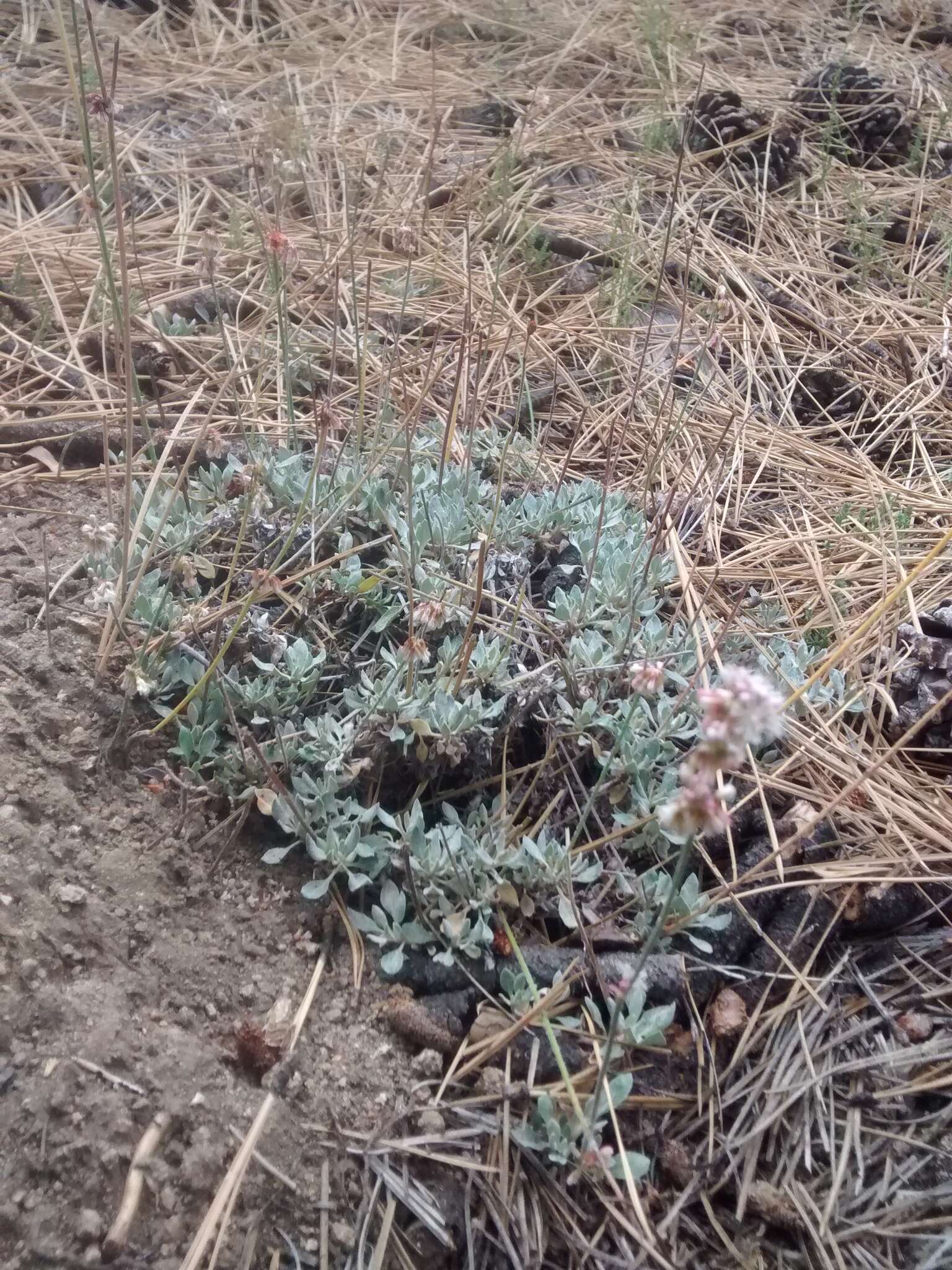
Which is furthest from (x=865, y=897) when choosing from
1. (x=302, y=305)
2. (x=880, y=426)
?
(x=302, y=305)

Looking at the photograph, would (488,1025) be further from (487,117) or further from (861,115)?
(861,115)

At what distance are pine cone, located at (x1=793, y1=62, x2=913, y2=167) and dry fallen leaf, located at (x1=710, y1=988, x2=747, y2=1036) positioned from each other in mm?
3466

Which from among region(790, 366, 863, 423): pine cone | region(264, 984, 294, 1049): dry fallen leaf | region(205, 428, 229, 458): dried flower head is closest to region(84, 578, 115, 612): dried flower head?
region(205, 428, 229, 458): dried flower head

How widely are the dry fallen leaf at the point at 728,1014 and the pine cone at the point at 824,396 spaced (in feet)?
6.03

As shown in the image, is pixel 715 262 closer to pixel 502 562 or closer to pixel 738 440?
pixel 738 440

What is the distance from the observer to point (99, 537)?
1.64 metres

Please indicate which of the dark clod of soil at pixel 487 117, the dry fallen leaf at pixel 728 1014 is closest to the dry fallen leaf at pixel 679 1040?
the dry fallen leaf at pixel 728 1014

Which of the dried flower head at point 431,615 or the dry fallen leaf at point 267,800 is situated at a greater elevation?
the dried flower head at point 431,615

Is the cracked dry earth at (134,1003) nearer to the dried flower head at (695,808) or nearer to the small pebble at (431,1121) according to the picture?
the small pebble at (431,1121)

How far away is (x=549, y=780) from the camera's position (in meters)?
1.71

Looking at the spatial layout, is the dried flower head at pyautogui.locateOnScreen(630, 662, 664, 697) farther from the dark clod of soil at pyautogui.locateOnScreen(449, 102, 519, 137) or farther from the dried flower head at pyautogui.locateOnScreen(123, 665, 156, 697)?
the dark clod of soil at pyautogui.locateOnScreen(449, 102, 519, 137)

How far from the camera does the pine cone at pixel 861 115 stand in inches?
149

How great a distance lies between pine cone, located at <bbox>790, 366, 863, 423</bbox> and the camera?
277 centimetres

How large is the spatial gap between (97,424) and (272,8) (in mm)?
3236
